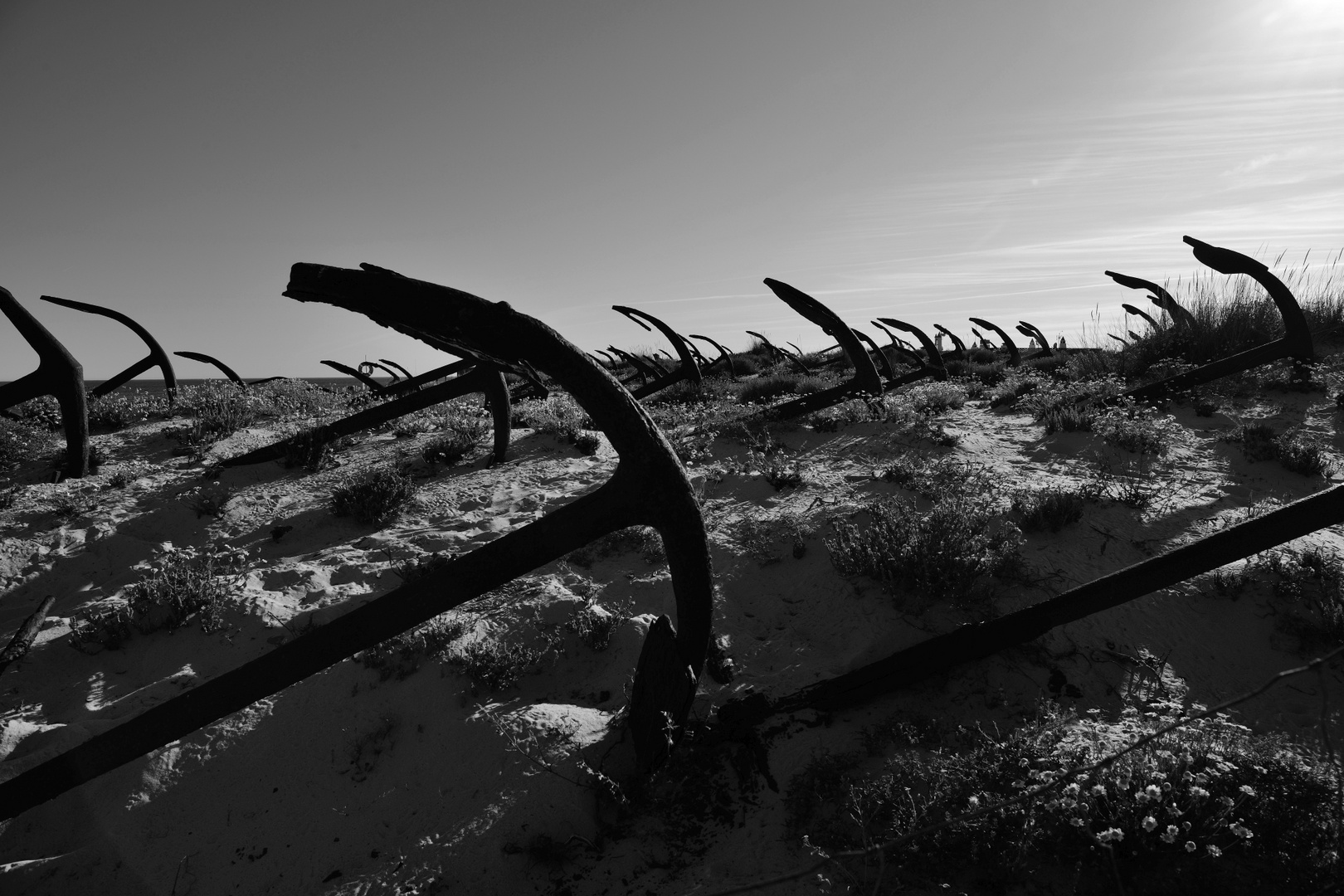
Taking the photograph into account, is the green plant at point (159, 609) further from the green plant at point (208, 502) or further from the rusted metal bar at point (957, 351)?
the rusted metal bar at point (957, 351)

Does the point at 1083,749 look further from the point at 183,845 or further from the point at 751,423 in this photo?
the point at 751,423

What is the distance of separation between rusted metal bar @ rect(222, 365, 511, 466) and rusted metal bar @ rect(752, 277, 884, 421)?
9.07ft

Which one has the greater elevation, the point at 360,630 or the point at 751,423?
the point at 751,423

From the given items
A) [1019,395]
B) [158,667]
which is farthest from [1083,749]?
[1019,395]

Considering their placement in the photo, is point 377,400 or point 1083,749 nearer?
point 1083,749

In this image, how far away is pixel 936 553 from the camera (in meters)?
3.42

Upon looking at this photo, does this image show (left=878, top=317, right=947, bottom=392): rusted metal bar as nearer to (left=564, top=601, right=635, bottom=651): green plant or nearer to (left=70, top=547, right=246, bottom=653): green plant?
(left=564, top=601, right=635, bottom=651): green plant

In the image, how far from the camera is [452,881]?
2318 mm

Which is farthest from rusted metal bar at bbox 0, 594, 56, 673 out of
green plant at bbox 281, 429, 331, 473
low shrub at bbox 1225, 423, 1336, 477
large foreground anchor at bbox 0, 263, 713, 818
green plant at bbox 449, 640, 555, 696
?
low shrub at bbox 1225, 423, 1336, 477

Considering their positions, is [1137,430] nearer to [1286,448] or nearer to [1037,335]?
[1286,448]

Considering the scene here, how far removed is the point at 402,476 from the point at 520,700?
3065 millimetres

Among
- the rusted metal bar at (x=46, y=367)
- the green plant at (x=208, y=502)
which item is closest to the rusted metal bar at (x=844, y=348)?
the green plant at (x=208, y=502)

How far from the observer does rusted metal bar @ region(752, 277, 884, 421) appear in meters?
7.04

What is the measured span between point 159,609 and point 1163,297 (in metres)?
11.9
